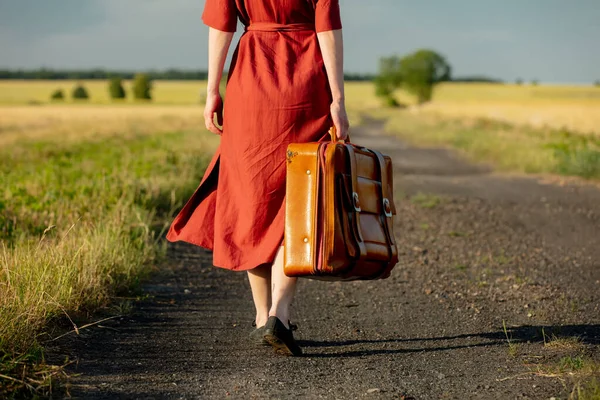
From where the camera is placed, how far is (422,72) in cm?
13788

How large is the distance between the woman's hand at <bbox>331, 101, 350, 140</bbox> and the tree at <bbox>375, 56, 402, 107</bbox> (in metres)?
130

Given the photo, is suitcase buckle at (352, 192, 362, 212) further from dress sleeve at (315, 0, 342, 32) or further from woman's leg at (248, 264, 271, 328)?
dress sleeve at (315, 0, 342, 32)

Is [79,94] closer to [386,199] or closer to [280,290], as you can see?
[280,290]

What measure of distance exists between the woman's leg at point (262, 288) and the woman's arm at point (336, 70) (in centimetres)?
78

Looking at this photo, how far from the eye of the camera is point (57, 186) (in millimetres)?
7914

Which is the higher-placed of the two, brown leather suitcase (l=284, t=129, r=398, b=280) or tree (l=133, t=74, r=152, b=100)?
brown leather suitcase (l=284, t=129, r=398, b=280)

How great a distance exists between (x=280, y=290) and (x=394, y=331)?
0.95 m

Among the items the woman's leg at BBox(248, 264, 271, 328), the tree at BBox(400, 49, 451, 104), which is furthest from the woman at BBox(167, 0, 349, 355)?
Answer: the tree at BBox(400, 49, 451, 104)

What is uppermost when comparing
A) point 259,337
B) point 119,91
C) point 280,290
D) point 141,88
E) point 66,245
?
point 280,290

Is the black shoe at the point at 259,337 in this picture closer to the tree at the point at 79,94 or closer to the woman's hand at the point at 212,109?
the woman's hand at the point at 212,109

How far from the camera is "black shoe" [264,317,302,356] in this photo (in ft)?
13.0

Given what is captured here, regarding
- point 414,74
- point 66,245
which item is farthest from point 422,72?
point 66,245

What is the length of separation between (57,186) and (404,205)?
173 inches

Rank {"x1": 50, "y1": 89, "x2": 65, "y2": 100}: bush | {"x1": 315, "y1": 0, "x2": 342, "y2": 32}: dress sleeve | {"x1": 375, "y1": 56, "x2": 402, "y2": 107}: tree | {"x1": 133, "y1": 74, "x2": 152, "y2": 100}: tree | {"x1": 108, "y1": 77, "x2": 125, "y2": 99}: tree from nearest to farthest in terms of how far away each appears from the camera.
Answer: {"x1": 315, "y1": 0, "x2": 342, "y2": 32}: dress sleeve < {"x1": 50, "y1": 89, "x2": 65, "y2": 100}: bush < {"x1": 133, "y1": 74, "x2": 152, "y2": 100}: tree < {"x1": 108, "y1": 77, "x2": 125, "y2": 99}: tree < {"x1": 375, "y1": 56, "x2": 402, "y2": 107}: tree
